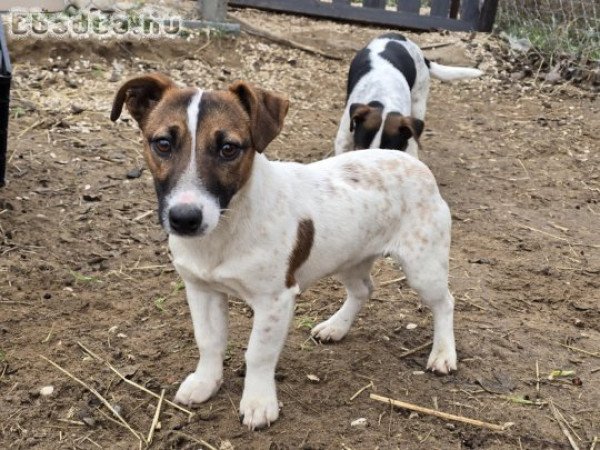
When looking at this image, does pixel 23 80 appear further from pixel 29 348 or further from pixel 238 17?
pixel 29 348

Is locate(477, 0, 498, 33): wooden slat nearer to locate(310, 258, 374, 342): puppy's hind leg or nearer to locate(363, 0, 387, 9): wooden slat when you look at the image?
locate(363, 0, 387, 9): wooden slat

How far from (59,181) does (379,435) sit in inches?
142

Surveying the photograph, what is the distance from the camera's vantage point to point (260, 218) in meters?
3.46

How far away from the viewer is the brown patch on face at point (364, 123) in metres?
6.35

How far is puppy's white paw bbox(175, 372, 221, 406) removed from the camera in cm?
383

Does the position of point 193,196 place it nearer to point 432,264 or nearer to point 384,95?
point 432,264

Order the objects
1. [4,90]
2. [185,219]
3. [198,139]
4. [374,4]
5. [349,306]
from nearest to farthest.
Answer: [185,219] → [198,139] → [349,306] → [4,90] → [374,4]

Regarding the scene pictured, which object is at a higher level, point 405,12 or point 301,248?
point 405,12

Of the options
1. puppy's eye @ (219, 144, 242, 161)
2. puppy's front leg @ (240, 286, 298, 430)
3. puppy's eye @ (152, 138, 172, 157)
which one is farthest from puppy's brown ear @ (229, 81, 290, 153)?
puppy's front leg @ (240, 286, 298, 430)

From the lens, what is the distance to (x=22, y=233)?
5352 mm

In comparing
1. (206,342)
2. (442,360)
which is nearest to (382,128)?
(442,360)

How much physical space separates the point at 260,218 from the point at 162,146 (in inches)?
21.3

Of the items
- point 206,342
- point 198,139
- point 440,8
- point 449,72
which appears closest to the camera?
point 198,139

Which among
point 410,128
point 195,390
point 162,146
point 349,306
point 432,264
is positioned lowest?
point 195,390
